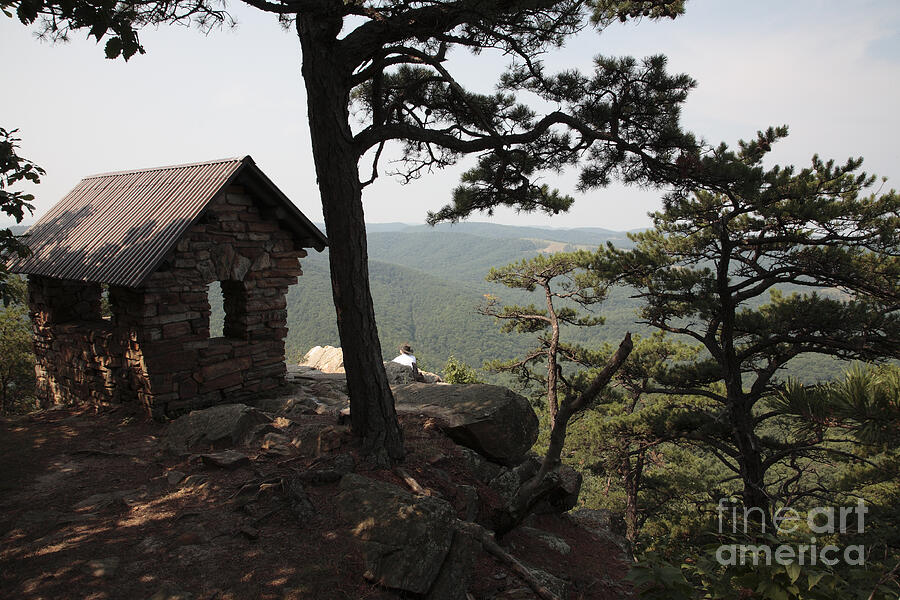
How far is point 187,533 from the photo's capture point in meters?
3.99

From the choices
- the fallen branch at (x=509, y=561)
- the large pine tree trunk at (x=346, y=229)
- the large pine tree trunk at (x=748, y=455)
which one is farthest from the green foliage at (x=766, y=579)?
the large pine tree trunk at (x=748, y=455)

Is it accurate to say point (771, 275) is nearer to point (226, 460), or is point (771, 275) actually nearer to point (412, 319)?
point (226, 460)

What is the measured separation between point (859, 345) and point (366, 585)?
9494mm

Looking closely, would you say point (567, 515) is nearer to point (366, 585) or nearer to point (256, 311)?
point (366, 585)

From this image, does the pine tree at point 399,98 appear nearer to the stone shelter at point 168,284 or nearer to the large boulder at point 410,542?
the large boulder at point 410,542

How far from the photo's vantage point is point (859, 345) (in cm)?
872

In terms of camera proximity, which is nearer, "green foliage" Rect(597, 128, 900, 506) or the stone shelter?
the stone shelter

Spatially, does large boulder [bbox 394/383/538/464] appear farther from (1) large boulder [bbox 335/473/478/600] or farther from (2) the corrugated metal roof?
(2) the corrugated metal roof

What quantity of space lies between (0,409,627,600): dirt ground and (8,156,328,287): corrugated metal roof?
7.73ft

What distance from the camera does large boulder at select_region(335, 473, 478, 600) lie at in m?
3.62

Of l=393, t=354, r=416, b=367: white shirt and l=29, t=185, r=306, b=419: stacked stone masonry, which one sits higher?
l=29, t=185, r=306, b=419: stacked stone masonry

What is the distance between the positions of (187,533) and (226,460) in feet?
4.25

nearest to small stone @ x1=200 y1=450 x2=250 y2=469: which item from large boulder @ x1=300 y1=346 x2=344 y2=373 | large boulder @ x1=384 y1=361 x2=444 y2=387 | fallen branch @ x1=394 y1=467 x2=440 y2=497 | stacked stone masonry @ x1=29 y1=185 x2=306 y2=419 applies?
fallen branch @ x1=394 y1=467 x2=440 y2=497

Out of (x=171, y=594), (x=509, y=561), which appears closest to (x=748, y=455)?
(x=509, y=561)
